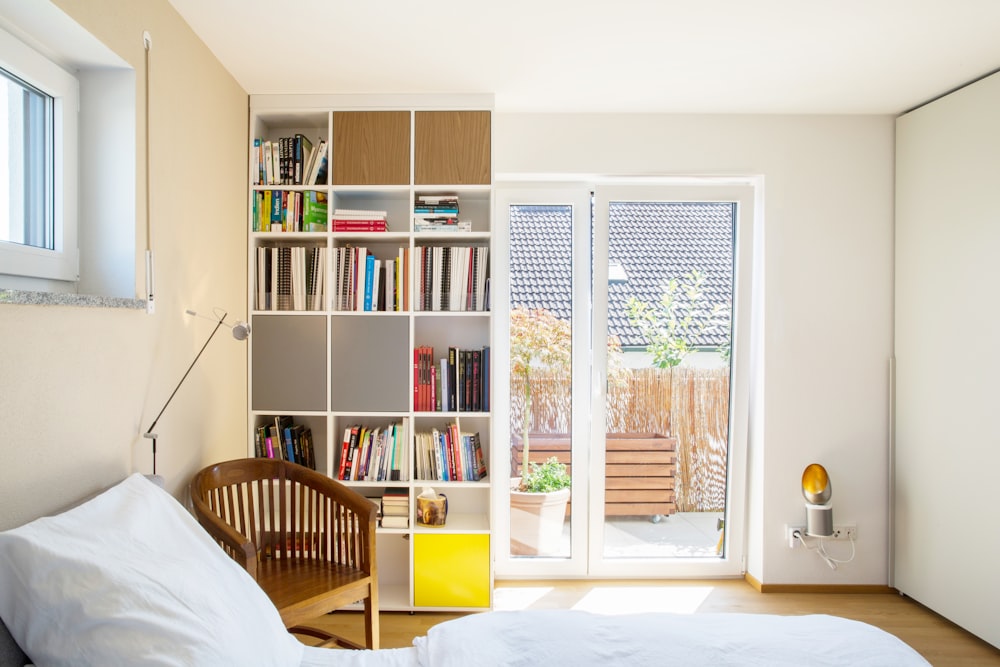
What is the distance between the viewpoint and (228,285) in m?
2.64

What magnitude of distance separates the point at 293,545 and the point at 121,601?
1.29 meters

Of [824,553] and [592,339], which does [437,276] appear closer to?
[592,339]

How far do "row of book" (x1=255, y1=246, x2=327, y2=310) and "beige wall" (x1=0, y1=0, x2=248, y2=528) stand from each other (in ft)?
0.32

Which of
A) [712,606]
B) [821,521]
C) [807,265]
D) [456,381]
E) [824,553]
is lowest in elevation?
[712,606]

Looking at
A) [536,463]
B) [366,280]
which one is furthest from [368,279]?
[536,463]

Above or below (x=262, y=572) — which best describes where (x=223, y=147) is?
above

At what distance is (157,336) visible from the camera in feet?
6.64

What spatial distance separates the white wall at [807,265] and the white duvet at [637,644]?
5.53ft

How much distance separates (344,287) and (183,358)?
832 millimetres

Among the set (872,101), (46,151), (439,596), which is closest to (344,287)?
(46,151)

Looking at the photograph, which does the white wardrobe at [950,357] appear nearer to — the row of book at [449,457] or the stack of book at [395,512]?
the row of book at [449,457]

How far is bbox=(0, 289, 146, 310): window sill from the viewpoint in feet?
4.44

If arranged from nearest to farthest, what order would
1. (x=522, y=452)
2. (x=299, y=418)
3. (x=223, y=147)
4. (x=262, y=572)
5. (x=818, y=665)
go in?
(x=818, y=665) → (x=262, y=572) → (x=223, y=147) → (x=299, y=418) → (x=522, y=452)

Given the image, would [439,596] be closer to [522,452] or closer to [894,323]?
[522,452]
